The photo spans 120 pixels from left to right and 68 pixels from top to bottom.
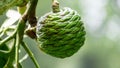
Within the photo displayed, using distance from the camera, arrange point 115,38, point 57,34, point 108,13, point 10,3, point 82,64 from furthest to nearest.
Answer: point 82,64, point 108,13, point 115,38, point 57,34, point 10,3

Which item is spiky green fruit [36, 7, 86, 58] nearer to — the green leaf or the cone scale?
the cone scale

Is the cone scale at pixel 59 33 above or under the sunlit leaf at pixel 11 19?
under

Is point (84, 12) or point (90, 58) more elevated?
point (84, 12)

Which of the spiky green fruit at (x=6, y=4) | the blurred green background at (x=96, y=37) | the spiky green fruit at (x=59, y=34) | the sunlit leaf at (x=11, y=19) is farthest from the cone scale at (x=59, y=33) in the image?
the blurred green background at (x=96, y=37)

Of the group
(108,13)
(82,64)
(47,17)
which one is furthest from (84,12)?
(47,17)

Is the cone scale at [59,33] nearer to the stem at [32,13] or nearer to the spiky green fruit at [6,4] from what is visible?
the stem at [32,13]

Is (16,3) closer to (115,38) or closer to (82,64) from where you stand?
(115,38)
